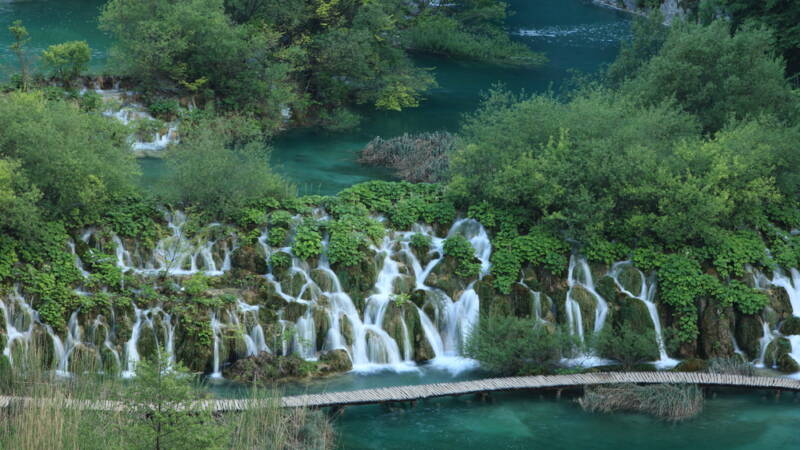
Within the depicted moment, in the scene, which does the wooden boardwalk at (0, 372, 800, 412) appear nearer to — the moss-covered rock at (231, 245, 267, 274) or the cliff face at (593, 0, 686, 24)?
the moss-covered rock at (231, 245, 267, 274)

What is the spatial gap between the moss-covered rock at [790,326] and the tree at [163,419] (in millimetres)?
13776

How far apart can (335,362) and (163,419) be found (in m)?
8.22

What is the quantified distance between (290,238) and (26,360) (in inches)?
248

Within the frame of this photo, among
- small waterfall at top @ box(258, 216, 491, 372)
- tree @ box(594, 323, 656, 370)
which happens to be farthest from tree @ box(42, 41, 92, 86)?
tree @ box(594, 323, 656, 370)

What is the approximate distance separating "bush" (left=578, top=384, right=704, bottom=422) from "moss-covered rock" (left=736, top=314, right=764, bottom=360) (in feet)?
9.00

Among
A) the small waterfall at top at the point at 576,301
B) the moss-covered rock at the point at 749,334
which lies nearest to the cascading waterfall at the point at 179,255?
the small waterfall at top at the point at 576,301

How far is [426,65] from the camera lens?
1941 inches

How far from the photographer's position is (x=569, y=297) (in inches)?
904

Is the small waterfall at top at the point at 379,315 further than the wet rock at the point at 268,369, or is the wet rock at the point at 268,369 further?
the small waterfall at top at the point at 379,315

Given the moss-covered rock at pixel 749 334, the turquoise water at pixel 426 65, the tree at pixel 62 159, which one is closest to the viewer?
the tree at pixel 62 159

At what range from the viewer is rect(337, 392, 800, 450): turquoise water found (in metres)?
18.8

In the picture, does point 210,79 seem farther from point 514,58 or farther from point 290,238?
point 514,58

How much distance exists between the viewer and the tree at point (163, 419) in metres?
13.3

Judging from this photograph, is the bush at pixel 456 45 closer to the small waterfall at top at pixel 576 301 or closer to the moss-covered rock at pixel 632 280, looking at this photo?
the small waterfall at top at pixel 576 301
